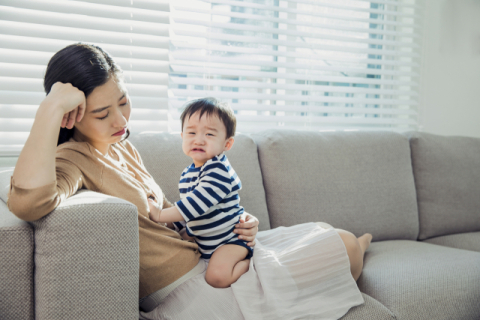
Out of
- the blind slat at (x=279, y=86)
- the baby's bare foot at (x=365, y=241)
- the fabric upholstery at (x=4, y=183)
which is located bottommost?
the baby's bare foot at (x=365, y=241)

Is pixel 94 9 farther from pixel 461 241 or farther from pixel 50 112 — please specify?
pixel 461 241

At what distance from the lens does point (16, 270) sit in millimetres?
817

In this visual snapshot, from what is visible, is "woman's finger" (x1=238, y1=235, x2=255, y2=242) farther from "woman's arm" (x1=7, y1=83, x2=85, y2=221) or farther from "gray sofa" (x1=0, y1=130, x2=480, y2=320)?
"woman's arm" (x1=7, y1=83, x2=85, y2=221)

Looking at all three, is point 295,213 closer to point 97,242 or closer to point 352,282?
point 352,282

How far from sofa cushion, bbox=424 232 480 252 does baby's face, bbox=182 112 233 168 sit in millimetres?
1344

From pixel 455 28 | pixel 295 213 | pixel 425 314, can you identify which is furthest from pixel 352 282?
pixel 455 28

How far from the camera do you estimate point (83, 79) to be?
→ 3.17 ft

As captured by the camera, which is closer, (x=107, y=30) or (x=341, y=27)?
(x=107, y=30)

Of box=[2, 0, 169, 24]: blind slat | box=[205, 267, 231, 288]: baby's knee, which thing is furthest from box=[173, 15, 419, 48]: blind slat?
box=[205, 267, 231, 288]: baby's knee

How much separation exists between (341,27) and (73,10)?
1.54 m

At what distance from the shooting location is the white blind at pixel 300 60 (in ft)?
6.56

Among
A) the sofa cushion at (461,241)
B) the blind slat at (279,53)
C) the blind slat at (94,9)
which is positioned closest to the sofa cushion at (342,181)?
the sofa cushion at (461,241)

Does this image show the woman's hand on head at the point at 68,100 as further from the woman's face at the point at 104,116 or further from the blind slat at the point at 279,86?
the blind slat at the point at 279,86

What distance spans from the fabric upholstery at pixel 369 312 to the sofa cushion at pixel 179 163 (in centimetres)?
54
